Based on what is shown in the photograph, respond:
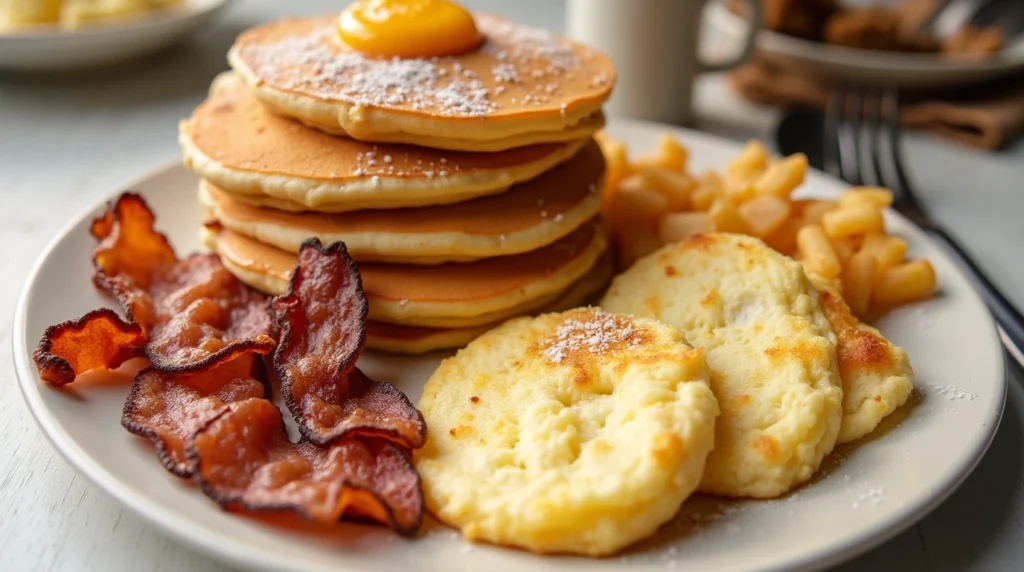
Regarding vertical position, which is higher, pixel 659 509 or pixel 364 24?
pixel 364 24

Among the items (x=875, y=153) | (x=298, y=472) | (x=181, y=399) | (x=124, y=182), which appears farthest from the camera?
(x=875, y=153)

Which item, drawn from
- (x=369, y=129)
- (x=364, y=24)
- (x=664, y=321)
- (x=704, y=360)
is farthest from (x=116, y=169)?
(x=704, y=360)

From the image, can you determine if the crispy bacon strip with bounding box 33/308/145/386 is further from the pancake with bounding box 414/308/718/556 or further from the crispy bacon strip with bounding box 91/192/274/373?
the pancake with bounding box 414/308/718/556

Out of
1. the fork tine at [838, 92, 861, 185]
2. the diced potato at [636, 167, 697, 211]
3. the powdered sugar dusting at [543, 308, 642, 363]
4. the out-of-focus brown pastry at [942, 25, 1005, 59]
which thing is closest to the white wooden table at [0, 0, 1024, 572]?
the fork tine at [838, 92, 861, 185]

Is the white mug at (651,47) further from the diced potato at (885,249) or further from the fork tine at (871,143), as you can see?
the diced potato at (885,249)

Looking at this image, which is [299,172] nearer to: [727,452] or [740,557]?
[727,452]

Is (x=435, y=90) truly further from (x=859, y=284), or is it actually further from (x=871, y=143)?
(x=871, y=143)

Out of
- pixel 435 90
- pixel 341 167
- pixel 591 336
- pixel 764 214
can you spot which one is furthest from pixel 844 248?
pixel 341 167
